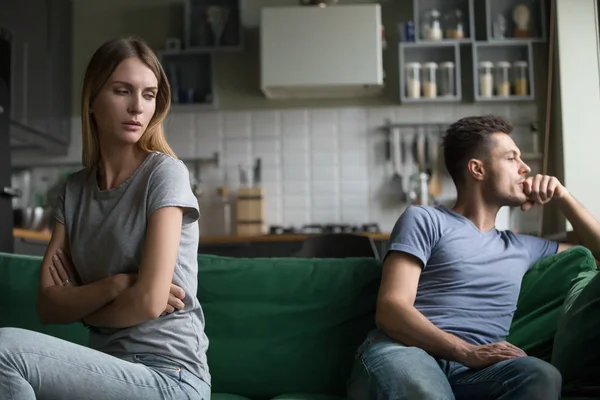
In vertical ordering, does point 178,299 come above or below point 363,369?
above

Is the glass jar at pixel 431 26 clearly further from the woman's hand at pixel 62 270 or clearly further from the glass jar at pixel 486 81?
the woman's hand at pixel 62 270

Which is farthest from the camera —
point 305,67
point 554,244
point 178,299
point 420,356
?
point 305,67

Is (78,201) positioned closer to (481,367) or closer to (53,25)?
(481,367)

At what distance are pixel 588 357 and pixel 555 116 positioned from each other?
11.5ft

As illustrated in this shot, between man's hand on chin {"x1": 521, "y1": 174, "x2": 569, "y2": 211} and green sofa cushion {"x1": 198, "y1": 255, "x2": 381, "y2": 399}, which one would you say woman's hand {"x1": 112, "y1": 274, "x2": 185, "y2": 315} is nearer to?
green sofa cushion {"x1": 198, "y1": 255, "x2": 381, "y2": 399}

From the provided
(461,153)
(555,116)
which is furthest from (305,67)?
(461,153)

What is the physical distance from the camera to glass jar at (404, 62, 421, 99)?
484 centimetres

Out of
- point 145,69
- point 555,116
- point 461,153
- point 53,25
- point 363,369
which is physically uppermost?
point 53,25

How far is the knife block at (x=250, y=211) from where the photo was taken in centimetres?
488

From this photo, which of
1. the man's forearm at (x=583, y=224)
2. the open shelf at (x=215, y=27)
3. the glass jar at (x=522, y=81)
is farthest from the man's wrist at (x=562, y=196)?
the open shelf at (x=215, y=27)

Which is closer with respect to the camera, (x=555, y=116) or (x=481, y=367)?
(x=481, y=367)

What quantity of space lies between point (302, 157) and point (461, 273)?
3405 mm

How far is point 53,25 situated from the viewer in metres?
4.97

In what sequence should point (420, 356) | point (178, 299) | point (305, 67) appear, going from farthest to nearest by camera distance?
1. point (305, 67)
2. point (420, 356)
3. point (178, 299)
